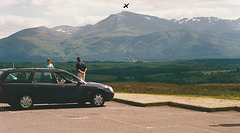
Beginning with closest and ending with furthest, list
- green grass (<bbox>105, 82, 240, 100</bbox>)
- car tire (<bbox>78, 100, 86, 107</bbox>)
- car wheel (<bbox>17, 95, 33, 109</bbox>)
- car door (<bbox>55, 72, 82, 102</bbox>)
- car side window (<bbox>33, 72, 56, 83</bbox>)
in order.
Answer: car wheel (<bbox>17, 95, 33, 109</bbox>)
car side window (<bbox>33, 72, 56, 83</bbox>)
car door (<bbox>55, 72, 82, 102</bbox>)
car tire (<bbox>78, 100, 86, 107</bbox>)
green grass (<bbox>105, 82, 240, 100</bbox>)

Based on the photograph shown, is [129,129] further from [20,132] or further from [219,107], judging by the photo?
[219,107]

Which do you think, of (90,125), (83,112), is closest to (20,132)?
(90,125)

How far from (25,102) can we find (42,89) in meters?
0.88

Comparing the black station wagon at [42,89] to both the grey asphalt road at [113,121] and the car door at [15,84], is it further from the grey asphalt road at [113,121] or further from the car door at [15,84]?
the grey asphalt road at [113,121]

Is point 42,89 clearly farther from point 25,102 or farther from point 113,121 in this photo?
point 113,121

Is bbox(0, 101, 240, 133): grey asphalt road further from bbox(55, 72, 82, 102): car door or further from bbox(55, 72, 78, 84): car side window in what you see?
bbox(55, 72, 78, 84): car side window

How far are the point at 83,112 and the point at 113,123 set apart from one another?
10.8 feet

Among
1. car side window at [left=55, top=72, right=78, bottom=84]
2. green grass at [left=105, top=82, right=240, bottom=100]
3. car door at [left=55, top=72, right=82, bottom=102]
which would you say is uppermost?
car side window at [left=55, top=72, right=78, bottom=84]

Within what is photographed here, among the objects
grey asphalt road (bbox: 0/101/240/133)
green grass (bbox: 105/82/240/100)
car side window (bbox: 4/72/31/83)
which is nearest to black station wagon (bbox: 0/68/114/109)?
car side window (bbox: 4/72/31/83)

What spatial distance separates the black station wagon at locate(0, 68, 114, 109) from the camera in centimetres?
1634

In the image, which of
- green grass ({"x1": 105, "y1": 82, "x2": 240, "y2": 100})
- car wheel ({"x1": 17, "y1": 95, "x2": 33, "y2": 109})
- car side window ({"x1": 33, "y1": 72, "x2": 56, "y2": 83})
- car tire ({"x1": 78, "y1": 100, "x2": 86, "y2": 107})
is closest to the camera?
car wheel ({"x1": 17, "y1": 95, "x2": 33, "y2": 109})

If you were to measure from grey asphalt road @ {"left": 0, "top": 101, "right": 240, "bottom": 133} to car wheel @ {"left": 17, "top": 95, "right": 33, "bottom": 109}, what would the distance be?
356mm

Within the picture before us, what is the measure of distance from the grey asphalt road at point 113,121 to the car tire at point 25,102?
363mm

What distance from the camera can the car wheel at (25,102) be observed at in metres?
16.5
